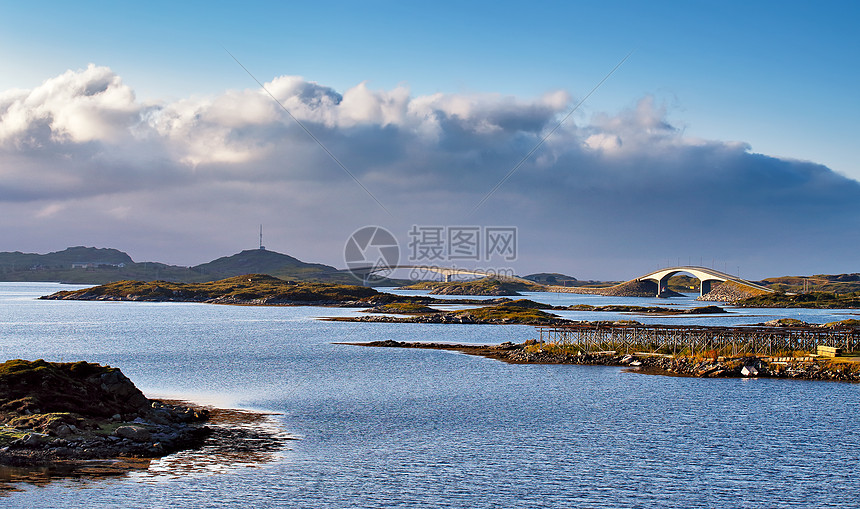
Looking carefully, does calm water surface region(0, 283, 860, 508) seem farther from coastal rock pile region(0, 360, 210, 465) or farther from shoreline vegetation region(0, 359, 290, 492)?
coastal rock pile region(0, 360, 210, 465)

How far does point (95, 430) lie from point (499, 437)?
63.4 feet

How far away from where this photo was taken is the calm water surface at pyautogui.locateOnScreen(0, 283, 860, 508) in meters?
26.4

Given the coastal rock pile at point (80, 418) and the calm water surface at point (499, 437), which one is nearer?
the calm water surface at point (499, 437)

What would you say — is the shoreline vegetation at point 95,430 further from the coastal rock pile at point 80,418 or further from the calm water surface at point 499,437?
the calm water surface at point 499,437

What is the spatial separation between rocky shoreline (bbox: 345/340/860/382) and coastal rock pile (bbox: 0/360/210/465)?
134 ft

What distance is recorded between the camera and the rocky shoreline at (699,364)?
57781mm

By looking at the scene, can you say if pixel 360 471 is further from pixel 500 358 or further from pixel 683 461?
pixel 500 358

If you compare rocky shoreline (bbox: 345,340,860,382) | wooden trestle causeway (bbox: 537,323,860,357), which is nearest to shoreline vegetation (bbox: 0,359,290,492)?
rocky shoreline (bbox: 345,340,860,382)

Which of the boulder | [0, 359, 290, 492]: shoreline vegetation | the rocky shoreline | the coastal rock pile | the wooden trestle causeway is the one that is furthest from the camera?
the wooden trestle causeway

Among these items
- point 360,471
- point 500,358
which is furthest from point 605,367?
point 360,471

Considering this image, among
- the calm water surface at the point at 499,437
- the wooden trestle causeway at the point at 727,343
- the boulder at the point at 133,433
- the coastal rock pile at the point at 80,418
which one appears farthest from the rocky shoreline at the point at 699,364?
the boulder at the point at 133,433

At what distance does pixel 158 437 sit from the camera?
32.9 meters

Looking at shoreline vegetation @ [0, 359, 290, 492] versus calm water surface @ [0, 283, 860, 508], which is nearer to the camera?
calm water surface @ [0, 283, 860, 508]

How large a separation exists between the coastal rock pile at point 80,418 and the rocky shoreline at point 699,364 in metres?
40.8
